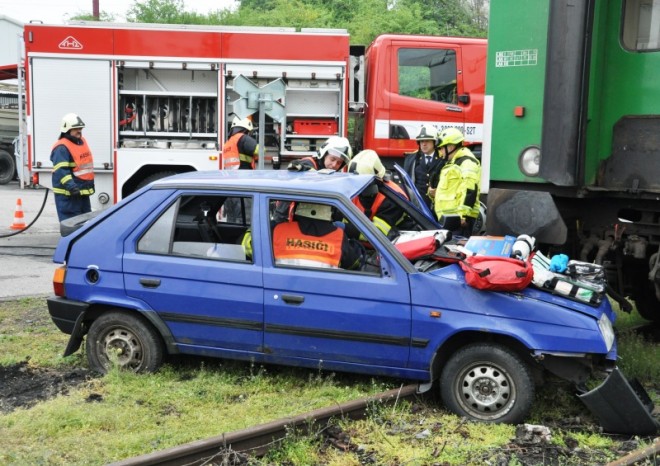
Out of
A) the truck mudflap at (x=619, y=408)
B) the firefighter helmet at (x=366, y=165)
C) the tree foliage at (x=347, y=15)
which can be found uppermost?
the tree foliage at (x=347, y=15)

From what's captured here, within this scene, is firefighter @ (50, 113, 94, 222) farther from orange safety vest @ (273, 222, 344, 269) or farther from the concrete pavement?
orange safety vest @ (273, 222, 344, 269)

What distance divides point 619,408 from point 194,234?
116 inches

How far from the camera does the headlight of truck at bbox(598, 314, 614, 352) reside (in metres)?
4.67

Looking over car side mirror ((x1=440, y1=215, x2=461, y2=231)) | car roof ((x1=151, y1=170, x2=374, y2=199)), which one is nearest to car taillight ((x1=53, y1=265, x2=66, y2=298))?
car roof ((x1=151, y1=170, x2=374, y2=199))

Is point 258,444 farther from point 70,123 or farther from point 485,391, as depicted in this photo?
point 70,123

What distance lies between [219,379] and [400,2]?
2341 centimetres

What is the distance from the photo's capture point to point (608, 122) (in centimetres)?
569

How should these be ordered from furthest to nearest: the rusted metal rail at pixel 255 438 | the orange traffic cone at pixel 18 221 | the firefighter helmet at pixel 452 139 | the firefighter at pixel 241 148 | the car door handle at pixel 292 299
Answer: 1. the orange traffic cone at pixel 18 221
2. the firefighter at pixel 241 148
3. the firefighter helmet at pixel 452 139
4. the car door handle at pixel 292 299
5. the rusted metal rail at pixel 255 438

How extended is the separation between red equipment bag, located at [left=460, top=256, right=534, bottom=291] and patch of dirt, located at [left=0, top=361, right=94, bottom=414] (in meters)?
2.76

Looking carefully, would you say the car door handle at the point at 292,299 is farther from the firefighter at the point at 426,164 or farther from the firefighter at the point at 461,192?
the firefighter at the point at 426,164

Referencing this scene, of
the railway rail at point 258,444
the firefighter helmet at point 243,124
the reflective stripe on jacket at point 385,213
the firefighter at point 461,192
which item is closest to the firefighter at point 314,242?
the reflective stripe on jacket at point 385,213

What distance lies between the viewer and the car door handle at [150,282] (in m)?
5.34

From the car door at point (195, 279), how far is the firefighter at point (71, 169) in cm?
439

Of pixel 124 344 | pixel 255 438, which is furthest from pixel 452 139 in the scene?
pixel 255 438
